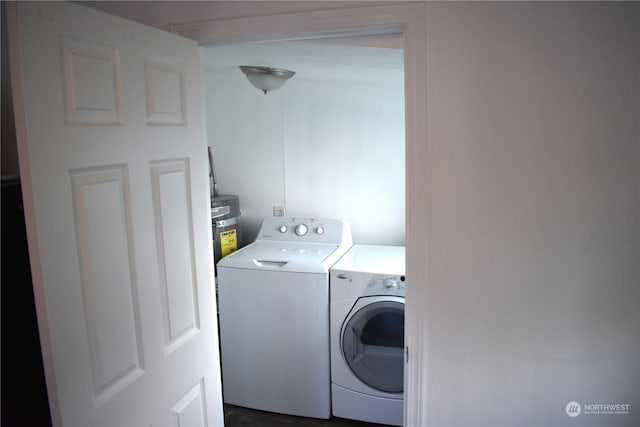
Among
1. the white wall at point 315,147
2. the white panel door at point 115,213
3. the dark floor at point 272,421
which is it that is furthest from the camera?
the white wall at point 315,147

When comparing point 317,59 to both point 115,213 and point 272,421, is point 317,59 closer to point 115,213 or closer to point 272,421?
point 115,213

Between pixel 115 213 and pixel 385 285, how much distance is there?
1.57 metres

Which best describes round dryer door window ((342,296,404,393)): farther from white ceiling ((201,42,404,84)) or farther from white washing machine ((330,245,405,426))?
white ceiling ((201,42,404,84))

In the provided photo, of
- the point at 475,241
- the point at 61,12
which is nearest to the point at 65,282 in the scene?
the point at 61,12

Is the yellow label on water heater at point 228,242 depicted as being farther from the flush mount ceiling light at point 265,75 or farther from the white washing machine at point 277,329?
the flush mount ceiling light at point 265,75

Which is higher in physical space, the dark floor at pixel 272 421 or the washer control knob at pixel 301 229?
the washer control knob at pixel 301 229

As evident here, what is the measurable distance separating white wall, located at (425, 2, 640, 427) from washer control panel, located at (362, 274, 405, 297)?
38.2 inches

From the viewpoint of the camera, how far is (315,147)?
323 cm

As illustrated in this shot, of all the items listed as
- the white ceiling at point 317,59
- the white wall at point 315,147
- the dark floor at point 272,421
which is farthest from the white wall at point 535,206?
the white wall at point 315,147

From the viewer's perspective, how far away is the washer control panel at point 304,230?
2959 mm

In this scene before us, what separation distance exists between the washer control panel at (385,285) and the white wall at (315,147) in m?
0.79

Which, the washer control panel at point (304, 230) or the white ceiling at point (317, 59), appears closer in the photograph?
the white ceiling at point (317, 59)

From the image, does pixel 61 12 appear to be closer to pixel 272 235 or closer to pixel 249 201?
pixel 272 235

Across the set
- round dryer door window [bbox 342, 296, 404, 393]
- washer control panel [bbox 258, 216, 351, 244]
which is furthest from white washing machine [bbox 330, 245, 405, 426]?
washer control panel [bbox 258, 216, 351, 244]
